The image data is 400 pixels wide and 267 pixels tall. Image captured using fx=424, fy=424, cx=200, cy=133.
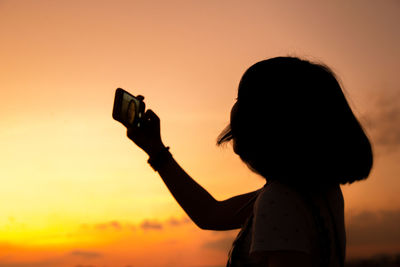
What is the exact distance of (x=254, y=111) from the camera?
8.82ft

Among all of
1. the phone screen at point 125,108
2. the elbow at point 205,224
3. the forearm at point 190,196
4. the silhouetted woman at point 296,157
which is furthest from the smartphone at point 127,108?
the silhouetted woman at point 296,157

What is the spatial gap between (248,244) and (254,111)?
842 mm

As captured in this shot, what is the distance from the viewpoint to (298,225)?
2.32m

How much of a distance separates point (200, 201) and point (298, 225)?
1598 mm

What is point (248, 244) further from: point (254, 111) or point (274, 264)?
point (254, 111)

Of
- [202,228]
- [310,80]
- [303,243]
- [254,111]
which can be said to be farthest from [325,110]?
[202,228]

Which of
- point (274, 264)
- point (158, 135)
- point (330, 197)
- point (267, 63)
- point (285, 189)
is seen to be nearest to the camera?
point (274, 264)

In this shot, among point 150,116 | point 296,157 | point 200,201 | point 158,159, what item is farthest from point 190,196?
point 296,157

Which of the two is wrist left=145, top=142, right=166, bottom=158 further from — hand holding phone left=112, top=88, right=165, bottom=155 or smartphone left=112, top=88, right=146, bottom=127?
smartphone left=112, top=88, right=146, bottom=127

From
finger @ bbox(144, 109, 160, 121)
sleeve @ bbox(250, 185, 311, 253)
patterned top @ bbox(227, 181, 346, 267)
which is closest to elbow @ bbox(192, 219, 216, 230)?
finger @ bbox(144, 109, 160, 121)

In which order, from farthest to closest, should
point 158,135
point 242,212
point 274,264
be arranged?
point 158,135 < point 242,212 < point 274,264

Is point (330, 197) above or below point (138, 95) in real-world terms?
below

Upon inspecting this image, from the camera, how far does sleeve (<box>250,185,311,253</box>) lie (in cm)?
226

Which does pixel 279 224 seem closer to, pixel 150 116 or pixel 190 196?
pixel 190 196
